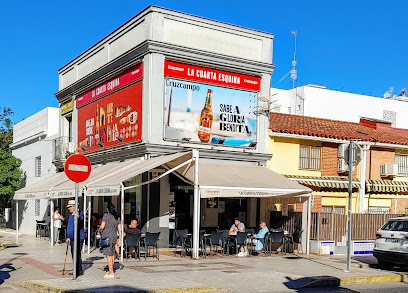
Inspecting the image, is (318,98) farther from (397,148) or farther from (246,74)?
(246,74)

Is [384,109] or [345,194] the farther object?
[384,109]

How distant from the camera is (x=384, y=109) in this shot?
3712 cm

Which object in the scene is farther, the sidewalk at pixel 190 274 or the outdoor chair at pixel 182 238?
the outdoor chair at pixel 182 238

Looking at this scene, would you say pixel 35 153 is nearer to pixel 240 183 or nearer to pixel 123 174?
pixel 123 174

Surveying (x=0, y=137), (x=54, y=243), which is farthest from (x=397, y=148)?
(x=0, y=137)

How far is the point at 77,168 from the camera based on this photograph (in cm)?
1124

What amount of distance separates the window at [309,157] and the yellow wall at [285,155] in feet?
0.71

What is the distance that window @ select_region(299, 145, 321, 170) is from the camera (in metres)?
22.6

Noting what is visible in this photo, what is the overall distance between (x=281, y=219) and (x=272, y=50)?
6.72 metres

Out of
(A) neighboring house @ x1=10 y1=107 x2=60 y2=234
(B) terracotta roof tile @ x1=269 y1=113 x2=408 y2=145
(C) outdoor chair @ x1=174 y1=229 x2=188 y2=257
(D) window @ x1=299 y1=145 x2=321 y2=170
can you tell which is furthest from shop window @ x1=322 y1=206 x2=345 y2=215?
(A) neighboring house @ x1=10 y1=107 x2=60 y2=234

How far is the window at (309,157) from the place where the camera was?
22625 millimetres

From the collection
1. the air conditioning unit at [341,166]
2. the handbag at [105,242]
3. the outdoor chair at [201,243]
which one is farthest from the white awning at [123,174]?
the air conditioning unit at [341,166]

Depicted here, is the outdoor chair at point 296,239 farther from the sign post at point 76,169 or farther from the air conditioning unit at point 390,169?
the sign post at point 76,169

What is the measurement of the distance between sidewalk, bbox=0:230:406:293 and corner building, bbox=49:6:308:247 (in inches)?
126
